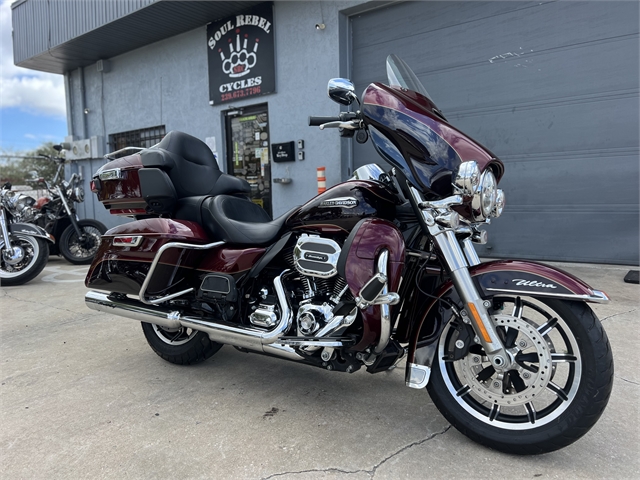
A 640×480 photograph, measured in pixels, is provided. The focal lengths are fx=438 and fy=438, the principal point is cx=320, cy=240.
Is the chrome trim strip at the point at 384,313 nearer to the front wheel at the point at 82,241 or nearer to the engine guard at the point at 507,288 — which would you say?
the engine guard at the point at 507,288

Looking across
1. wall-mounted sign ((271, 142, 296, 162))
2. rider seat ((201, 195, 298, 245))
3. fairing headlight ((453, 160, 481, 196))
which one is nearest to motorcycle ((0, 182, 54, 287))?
wall-mounted sign ((271, 142, 296, 162))

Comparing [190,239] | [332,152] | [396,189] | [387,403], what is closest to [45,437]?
[190,239]

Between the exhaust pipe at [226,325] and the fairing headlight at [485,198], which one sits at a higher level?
the fairing headlight at [485,198]

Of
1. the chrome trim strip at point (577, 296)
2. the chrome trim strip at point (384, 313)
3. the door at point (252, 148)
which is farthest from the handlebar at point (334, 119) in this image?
the door at point (252, 148)

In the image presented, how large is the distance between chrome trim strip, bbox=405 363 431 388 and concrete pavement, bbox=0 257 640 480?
27 centimetres

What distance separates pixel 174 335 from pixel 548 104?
187 inches

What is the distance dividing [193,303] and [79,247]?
5369 millimetres

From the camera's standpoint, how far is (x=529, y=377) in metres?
1.71

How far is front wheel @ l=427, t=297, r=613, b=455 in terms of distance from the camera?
1.60 m

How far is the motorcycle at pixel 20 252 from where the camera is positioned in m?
5.45

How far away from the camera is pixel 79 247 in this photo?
272 inches

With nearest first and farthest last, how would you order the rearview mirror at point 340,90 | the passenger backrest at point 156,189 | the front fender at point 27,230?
the rearview mirror at point 340,90 < the passenger backrest at point 156,189 < the front fender at point 27,230

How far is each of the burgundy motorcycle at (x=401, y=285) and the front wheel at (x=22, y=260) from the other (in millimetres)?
3804

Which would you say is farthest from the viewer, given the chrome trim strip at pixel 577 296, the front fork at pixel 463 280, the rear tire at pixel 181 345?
the rear tire at pixel 181 345
